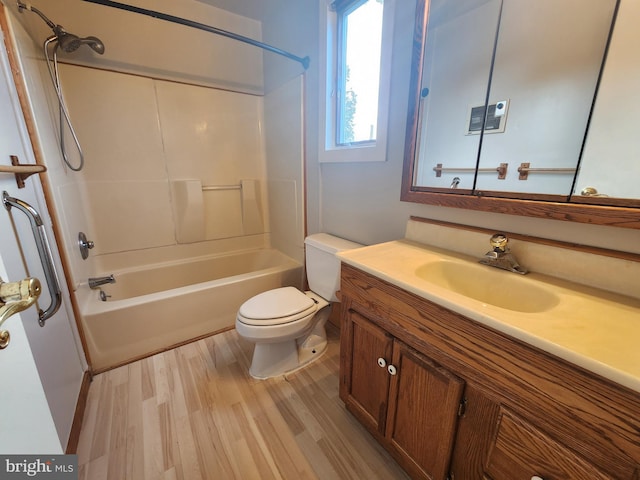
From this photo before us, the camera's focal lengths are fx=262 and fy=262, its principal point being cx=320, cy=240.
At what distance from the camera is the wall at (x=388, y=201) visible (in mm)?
841

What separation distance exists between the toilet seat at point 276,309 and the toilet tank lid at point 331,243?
1.06 feet

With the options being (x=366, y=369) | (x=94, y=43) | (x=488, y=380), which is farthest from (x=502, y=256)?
(x=94, y=43)

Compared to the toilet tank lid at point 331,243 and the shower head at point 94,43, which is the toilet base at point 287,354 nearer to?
the toilet tank lid at point 331,243

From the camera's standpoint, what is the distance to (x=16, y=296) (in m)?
0.49

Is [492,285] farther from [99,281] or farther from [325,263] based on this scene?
[99,281]

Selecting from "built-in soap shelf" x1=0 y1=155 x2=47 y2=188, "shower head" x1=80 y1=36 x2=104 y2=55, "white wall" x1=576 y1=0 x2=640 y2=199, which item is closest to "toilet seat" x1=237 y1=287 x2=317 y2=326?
"built-in soap shelf" x1=0 y1=155 x2=47 y2=188

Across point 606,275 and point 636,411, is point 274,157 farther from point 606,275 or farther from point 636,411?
point 636,411

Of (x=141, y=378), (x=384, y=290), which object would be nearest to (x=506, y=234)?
(x=384, y=290)

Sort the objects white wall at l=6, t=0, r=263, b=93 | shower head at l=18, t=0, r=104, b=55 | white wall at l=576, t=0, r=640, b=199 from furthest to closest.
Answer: white wall at l=6, t=0, r=263, b=93 < shower head at l=18, t=0, r=104, b=55 < white wall at l=576, t=0, r=640, b=199

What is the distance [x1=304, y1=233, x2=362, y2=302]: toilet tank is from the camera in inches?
60.1

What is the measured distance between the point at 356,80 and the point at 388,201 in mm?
749

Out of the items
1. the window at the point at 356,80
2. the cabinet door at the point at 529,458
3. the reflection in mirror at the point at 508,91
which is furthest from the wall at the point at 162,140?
the cabinet door at the point at 529,458

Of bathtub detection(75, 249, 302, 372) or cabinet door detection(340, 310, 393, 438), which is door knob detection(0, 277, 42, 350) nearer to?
cabinet door detection(340, 310, 393, 438)

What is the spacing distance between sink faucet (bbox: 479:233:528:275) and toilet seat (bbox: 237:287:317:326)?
0.93 m
